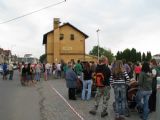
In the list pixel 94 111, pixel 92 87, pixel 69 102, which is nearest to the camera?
pixel 94 111

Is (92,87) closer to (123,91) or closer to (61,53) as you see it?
(123,91)

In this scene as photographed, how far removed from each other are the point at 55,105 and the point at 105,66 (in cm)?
411

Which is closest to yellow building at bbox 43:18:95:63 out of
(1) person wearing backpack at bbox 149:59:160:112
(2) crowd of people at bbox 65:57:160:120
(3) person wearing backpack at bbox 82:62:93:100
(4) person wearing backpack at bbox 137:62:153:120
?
(3) person wearing backpack at bbox 82:62:93:100

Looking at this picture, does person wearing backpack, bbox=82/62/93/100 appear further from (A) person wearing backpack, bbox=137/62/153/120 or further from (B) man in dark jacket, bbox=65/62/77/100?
(A) person wearing backpack, bbox=137/62/153/120

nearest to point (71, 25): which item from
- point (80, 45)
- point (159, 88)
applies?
point (80, 45)

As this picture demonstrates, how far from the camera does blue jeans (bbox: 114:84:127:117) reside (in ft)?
Result: 43.7

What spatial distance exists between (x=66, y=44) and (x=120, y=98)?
229 feet

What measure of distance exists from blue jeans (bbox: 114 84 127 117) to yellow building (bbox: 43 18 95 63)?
218 ft

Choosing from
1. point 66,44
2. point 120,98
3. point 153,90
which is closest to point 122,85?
point 120,98

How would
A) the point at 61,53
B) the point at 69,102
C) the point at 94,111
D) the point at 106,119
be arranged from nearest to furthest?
the point at 106,119 → the point at 94,111 → the point at 69,102 → the point at 61,53

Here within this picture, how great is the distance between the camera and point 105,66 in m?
14.0

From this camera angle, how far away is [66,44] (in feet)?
272

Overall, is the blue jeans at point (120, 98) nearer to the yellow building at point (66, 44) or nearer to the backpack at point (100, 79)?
the backpack at point (100, 79)

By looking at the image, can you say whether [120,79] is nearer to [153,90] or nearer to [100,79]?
[100,79]
